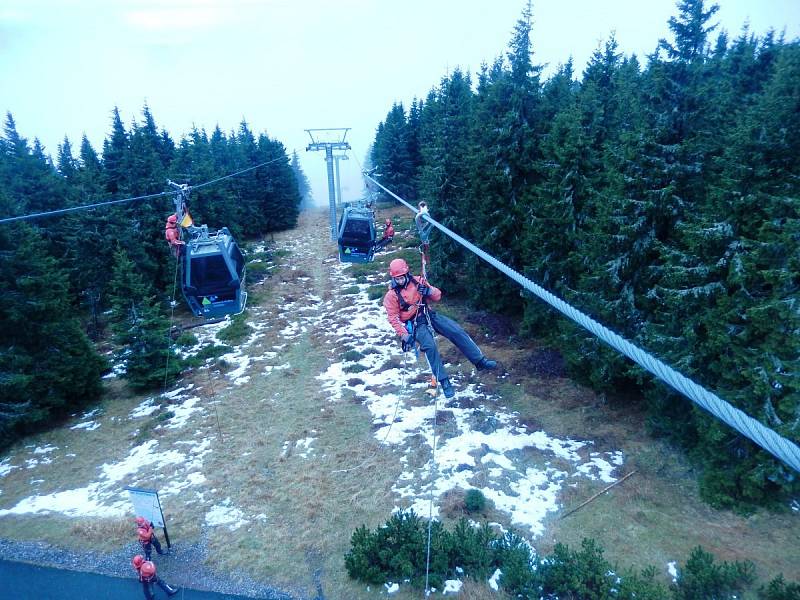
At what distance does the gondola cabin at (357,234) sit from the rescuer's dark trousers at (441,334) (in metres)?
10.8

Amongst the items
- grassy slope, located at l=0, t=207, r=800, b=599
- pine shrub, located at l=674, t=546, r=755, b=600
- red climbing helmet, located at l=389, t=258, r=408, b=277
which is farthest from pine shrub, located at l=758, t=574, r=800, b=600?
red climbing helmet, located at l=389, t=258, r=408, b=277

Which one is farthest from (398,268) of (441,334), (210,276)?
(210,276)

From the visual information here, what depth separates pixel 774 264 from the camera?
977cm

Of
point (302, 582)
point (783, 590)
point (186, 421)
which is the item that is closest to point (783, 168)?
point (783, 590)

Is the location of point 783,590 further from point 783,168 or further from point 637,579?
point 783,168

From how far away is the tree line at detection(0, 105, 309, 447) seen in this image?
17.5 m

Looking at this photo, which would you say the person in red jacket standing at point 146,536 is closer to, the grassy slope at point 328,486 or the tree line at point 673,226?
the grassy slope at point 328,486

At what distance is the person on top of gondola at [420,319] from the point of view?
806 centimetres

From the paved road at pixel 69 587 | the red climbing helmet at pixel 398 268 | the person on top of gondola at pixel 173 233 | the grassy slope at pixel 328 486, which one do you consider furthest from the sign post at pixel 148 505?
the red climbing helmet at pixel 398 268

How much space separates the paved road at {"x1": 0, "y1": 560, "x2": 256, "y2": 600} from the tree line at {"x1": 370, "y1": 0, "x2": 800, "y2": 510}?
1260cm

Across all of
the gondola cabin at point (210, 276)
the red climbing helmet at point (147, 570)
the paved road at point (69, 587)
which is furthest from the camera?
the gondola cabin at point (210, 276)

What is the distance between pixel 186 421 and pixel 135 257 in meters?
13.3

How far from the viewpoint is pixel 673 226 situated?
13258 millimetres

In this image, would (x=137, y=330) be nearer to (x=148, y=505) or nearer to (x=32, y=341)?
(x=32, y=341)
